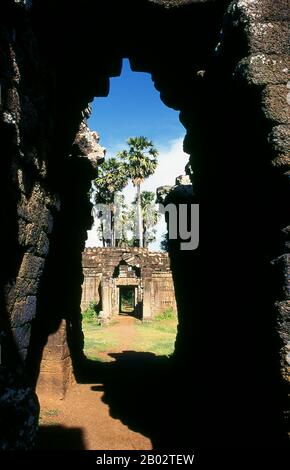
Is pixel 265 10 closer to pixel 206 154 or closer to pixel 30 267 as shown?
pixel 206 154

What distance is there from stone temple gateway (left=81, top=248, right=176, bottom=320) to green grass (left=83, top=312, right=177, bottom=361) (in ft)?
3.28

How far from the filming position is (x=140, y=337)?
54.4 feet

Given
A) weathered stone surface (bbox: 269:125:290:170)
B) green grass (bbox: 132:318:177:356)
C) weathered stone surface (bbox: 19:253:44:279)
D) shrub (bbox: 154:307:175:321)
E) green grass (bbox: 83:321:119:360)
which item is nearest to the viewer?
weathered stone surface (bbox: 269:125:290:170)

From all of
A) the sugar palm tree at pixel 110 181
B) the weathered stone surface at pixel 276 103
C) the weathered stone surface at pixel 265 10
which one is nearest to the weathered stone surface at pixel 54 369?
the weathered stone surface at pixel 276 103

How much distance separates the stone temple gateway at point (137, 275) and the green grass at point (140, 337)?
100cm

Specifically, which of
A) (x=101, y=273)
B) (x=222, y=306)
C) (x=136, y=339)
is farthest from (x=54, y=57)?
(x=101, y=273)

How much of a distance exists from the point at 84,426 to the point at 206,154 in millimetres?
5076

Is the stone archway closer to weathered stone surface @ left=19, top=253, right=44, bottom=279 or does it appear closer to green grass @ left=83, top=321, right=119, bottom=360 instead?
weathered stone surface @ left=19, top=253, right=44, bottom=279

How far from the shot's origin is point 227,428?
4430 mm

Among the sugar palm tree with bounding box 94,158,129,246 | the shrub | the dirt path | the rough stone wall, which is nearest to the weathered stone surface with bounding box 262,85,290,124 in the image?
the rough stone wall

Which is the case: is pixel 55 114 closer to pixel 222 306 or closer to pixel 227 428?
pixel 222 306

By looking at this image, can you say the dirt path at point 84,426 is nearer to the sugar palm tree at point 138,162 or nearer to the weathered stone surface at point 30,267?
the weathered stone surface at point 30,267

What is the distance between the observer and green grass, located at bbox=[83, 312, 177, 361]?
13269mm

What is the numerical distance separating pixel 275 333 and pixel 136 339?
14287mm
